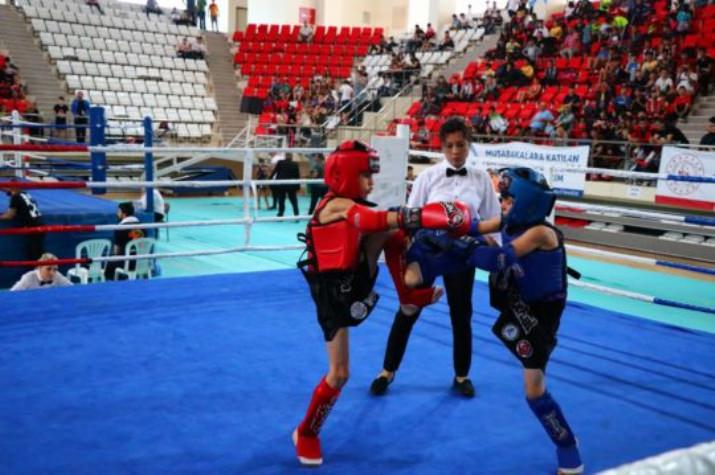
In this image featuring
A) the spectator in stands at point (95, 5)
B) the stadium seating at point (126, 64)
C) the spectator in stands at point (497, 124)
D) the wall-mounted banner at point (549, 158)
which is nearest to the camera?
the wall-mounted banner at point (549, 158)

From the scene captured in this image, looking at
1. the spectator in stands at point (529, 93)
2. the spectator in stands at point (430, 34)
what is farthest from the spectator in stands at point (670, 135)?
the spectator in stands at point (430, 34)

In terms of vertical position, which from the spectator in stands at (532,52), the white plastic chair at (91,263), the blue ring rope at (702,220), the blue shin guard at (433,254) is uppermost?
the spectator in stands at (532,52)

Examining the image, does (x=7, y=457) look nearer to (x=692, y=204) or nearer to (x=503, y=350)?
(x=503, y=350)

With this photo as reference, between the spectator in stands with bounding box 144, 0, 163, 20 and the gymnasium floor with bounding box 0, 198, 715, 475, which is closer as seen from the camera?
the gymnasium floor with bounding box 0, 198, 715, 475

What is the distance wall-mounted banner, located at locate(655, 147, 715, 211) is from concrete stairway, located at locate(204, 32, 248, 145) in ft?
38.2

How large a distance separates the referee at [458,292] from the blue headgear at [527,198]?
0.82m

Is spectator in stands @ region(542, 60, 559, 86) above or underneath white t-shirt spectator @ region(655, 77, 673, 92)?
above

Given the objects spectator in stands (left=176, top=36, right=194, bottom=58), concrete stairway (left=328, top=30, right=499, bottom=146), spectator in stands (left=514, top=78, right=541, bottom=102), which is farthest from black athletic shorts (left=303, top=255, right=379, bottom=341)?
spectator in stands (left=176, top=36, right=194, bottom=58)

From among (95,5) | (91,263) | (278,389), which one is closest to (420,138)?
(91,263)

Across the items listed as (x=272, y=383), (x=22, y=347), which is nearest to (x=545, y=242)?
(x=272, y=383)

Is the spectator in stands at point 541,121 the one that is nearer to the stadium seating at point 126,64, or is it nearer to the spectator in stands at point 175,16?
the stadium seating at point 126,64

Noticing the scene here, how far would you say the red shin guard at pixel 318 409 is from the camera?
2520mm

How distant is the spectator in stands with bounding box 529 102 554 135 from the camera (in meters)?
11.1

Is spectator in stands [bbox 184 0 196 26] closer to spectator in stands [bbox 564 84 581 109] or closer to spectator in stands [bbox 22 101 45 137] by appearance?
spectator in stands [bbox 22 101 45 137]
